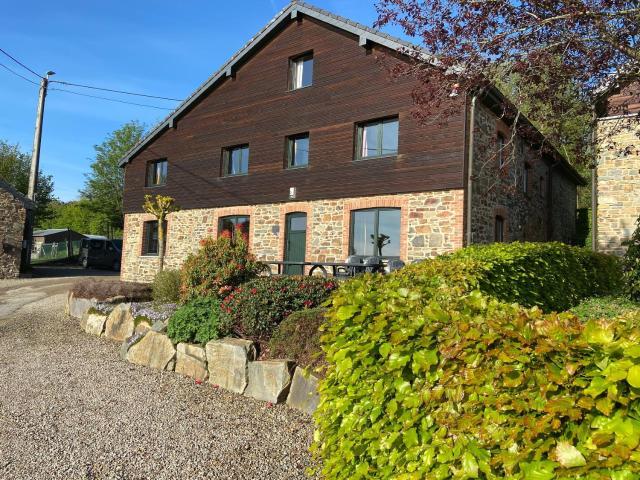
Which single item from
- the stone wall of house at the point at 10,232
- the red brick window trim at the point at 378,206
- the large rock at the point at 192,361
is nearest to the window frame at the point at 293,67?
the red brick window trim at the point at 378,206

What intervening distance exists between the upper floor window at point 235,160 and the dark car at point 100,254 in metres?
15.7

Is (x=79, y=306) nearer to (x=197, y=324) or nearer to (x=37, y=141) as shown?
(x=197, y=324)

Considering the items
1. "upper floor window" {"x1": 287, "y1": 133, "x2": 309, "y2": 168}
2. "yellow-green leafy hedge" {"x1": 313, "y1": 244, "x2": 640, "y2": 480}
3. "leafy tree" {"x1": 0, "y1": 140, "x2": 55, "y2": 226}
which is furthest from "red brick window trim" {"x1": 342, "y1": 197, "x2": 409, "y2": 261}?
"leafy tree" {"x1": 0, "y1": 140, "x2": 55, "y2": 226}

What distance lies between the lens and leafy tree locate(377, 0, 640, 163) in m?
5.44

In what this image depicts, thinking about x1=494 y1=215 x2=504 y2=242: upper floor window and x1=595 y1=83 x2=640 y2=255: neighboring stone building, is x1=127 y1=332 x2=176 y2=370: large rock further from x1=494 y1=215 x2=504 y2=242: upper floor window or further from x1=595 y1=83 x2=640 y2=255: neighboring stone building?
x1=595 y1=83 x2=640 y2=255: neighboring stone building

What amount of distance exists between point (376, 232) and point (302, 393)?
25.7 ft

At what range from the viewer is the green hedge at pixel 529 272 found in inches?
→ 182

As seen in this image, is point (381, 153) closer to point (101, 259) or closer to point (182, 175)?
point (182, 175)

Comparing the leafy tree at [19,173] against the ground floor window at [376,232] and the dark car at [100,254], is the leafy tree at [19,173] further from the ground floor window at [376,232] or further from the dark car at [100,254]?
the ground floor window at [376,232]

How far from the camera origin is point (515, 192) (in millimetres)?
12922

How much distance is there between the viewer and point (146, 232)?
61.6 ft

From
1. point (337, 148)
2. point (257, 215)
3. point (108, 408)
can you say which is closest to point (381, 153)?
point (337, 148)

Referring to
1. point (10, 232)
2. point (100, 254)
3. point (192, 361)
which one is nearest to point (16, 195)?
point (10, 232)

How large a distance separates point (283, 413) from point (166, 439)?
117cm
